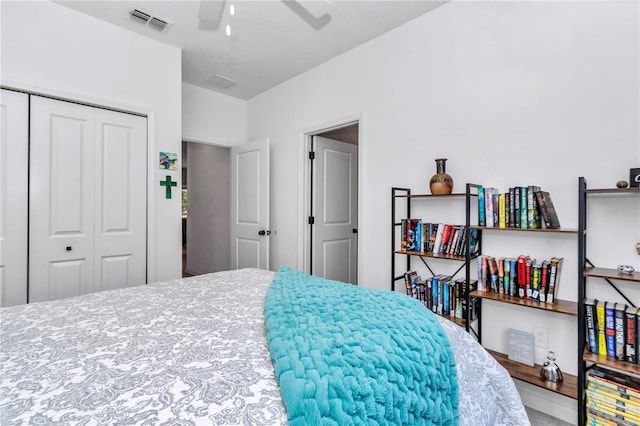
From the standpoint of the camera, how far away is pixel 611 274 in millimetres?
1515

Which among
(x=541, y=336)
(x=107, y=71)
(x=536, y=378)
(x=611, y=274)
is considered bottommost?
(x=536, y=378)

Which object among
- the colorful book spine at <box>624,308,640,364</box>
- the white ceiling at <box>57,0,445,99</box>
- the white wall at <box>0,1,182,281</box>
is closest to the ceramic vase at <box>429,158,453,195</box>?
the colorful book spine at <box>624,308,640,364</box>

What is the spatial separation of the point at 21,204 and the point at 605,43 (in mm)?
3816

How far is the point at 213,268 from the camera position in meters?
5.03

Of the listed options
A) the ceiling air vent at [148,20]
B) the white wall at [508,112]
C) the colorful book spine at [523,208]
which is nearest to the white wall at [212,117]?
the ceiling air vent at [148,20]

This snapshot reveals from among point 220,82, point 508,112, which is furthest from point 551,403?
point 220,82

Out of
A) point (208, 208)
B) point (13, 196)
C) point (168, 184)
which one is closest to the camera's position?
point (13, 196)

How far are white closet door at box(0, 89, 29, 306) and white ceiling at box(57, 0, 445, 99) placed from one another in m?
0.91

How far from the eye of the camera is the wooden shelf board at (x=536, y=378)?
1634 millimetres

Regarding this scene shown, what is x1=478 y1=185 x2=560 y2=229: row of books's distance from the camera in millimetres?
1723

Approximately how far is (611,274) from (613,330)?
0.27 m

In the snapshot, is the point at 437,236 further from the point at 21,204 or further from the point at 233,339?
the point at 21,204

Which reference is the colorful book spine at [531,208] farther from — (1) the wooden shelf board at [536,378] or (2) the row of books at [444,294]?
(1) the wooden shelf board at [536,378]

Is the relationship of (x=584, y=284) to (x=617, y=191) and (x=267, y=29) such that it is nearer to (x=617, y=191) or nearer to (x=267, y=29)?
(x=617, y=191)
